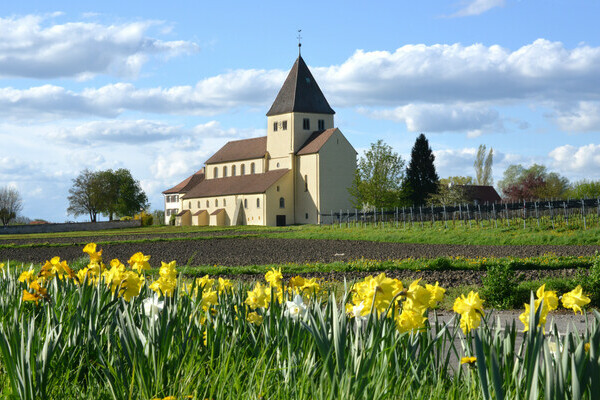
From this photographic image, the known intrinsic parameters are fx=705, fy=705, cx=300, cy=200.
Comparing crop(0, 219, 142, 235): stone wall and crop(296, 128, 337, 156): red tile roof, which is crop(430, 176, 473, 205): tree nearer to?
crop(296, 128, 337, 156): red tile roof

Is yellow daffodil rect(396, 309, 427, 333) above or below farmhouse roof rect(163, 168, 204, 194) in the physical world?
below

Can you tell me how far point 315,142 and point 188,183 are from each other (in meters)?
28.0

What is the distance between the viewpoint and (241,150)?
A: 80.0 meters

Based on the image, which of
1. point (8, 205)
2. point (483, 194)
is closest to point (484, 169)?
point (483, 194)

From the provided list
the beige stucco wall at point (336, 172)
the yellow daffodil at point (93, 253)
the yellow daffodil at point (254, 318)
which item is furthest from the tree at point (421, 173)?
the yellow daffodil at point (254, 318)

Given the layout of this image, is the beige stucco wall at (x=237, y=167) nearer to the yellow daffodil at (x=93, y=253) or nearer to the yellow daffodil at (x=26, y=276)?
the yellow daffodil at (x=26, y=276)

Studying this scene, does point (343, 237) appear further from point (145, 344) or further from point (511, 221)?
Result: point (145, 344)

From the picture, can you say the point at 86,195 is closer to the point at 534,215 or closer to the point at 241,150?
the point at 241,150

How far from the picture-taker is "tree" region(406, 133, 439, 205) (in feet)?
259

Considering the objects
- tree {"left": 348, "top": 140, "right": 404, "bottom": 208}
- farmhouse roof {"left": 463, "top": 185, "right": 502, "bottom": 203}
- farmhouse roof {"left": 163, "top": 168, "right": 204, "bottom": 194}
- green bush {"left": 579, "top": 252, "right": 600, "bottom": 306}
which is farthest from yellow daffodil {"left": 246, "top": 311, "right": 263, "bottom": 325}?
farmhouse roof {"left": 163, "top": 168, "right": 204, "bottom": 194}

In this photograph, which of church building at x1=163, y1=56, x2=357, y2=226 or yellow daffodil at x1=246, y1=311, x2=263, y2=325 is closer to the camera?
yellow daffodil at x1=246, y1=311, x2=263, y2=325

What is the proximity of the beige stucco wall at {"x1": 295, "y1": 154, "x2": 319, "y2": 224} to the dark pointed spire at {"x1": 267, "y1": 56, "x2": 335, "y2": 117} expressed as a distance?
5279 millimetres

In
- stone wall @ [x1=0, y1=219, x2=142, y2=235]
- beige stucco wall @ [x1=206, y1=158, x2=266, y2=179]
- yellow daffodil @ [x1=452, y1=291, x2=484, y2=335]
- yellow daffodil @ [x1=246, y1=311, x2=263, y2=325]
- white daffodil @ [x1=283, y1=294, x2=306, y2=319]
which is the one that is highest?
beige stucco wall @ [x1=206, y1=158, x2=266, y2=179]

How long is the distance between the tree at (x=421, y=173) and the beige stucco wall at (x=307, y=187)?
578 inches
